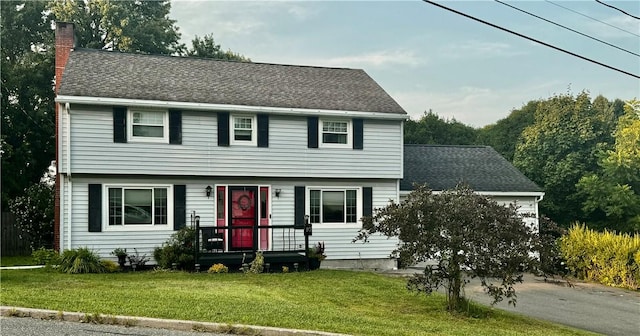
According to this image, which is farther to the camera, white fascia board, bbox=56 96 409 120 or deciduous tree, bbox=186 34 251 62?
deciduous tree, bbox=186 34 251 62

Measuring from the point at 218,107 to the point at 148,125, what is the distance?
2.01 metres

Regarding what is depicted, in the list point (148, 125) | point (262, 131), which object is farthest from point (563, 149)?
point (148, 125)

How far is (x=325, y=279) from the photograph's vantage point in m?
13.9

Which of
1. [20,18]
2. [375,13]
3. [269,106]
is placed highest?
[20,18]

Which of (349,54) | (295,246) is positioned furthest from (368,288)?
(349,54)

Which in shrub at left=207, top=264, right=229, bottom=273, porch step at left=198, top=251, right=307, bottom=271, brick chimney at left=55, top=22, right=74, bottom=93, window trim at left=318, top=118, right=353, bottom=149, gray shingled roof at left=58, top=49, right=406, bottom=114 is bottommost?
shrub at left=207, top=264, right=229, bottom=273

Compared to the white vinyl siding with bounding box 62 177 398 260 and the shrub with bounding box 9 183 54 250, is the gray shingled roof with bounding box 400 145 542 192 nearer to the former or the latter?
the white vinyl siding with bounding box 62 177 398 260

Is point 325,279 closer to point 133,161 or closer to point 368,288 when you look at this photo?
point 368,288

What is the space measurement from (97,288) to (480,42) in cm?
1696

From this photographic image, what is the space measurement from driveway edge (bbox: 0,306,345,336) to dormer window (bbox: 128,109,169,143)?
8574mm

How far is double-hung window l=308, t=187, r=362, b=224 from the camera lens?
58.4 ft

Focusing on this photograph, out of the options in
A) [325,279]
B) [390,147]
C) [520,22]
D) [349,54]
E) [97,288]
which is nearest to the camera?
[97,288]

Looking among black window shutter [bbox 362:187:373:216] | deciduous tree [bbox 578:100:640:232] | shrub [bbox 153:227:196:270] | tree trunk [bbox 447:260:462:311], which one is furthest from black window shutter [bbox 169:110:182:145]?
deciduous tree [bbox 578:100:640:232]

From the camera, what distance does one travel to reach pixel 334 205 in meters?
18.0
